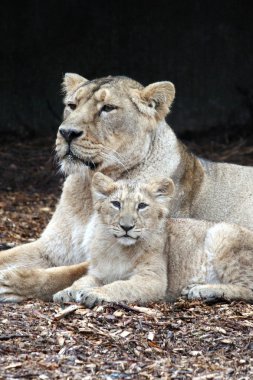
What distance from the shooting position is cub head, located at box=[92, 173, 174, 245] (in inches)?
226

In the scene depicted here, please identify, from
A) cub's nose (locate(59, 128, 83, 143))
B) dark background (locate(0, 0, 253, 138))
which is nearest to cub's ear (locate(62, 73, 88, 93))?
cub's nose (locate(59, 128, 83, 143))

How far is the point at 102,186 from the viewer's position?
19.7 feet

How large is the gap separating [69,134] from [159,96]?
2.68 ft

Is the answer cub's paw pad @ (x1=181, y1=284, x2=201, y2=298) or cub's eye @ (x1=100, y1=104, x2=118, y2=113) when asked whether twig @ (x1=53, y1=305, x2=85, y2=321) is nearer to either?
cub's paw pad @ (x1=181, y1=284, x2=201, y2=298)

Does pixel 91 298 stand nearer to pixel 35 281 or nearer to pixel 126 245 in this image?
pixel 126 245

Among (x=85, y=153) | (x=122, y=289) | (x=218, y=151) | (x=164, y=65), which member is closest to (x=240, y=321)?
(x=122, y=289)

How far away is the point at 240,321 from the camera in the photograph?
17.9 feet

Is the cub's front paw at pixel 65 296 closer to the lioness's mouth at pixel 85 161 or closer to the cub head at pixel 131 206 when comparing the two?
the cub head at pixel 131 206

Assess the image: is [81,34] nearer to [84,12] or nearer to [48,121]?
[84,12]

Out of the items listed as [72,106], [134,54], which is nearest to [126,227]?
[72,106]

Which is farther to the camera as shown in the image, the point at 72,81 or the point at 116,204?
the point at 72,81

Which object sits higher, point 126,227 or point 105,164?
point 105,164

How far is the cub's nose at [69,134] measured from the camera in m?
6.20

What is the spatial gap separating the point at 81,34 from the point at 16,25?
841mm
